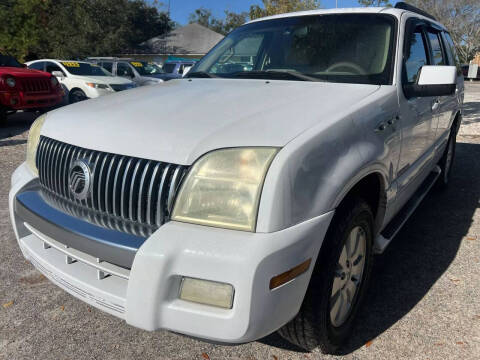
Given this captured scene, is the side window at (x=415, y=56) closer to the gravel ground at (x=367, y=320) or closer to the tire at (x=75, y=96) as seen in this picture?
the gravel ground at (x=367, y=320)

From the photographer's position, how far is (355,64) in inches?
109

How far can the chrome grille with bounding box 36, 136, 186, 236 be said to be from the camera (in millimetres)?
1791

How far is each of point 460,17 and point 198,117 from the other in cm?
4828

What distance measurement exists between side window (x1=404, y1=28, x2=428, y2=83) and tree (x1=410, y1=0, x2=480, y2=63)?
42.0 m

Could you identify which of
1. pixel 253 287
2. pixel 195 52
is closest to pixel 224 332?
pixel 253 287

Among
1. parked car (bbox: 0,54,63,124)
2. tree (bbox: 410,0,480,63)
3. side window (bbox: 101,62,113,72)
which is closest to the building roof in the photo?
tree (bbox: 410,0,480,63)

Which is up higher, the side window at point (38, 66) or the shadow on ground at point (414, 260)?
the side window at point (38, 66)

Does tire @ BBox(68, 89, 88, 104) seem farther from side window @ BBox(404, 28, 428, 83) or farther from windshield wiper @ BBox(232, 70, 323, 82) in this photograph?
side window @ BBox(404, 28, 428, 83)

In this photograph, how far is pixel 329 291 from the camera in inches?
77.4

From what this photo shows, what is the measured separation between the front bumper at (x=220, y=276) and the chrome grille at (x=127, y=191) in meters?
0.14

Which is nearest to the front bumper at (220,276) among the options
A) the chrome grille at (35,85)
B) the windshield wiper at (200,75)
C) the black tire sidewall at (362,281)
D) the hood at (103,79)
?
the black tire sidewall at (362,281)

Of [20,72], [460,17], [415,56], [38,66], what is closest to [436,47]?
[415,56]

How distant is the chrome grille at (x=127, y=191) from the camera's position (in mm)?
1791

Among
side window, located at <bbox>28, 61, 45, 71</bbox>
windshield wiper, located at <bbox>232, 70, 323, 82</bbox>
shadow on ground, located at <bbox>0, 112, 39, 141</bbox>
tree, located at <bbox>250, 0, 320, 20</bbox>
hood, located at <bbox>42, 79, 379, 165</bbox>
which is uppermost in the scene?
tree, located at <bbox>250, 0, 320, 20</bbox>
